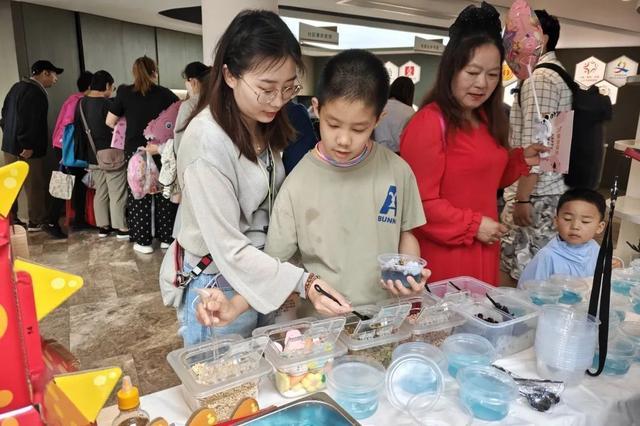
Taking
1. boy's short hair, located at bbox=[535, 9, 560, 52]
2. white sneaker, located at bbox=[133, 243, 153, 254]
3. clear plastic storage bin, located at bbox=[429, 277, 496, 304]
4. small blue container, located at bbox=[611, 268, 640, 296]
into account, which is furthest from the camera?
white sneaker, located at bbox=[133, 243, 153, 254]

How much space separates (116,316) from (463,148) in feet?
8.70

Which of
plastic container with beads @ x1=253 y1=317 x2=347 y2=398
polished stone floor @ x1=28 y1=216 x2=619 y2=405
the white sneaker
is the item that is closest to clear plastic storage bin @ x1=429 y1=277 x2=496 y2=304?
plastic container with beads @ x1=253 y1=317 x2=347 y2=398

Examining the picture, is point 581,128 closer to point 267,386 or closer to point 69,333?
point 267,386

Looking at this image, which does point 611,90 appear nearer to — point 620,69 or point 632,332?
point 620,69

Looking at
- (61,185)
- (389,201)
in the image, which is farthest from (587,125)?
(61,185)

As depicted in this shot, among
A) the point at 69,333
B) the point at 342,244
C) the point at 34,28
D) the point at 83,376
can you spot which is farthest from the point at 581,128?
the point at 34,28

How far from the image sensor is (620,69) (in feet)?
28.2

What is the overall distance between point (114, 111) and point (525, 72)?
363cm

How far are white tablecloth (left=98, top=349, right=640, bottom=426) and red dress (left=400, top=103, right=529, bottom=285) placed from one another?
1.51ft

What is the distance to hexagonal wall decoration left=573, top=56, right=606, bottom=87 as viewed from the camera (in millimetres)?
8852

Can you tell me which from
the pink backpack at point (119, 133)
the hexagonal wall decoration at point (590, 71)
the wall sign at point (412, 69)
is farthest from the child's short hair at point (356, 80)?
the wall sign at point (412, 69)

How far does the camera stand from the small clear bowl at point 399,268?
118 cm

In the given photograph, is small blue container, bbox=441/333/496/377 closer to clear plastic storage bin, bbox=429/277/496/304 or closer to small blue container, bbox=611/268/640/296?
clear plastic storage bin, bbox=429/277/496/304

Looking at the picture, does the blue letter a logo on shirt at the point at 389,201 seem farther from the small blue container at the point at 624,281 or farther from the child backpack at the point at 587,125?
the child backpack at the point at 587,125
